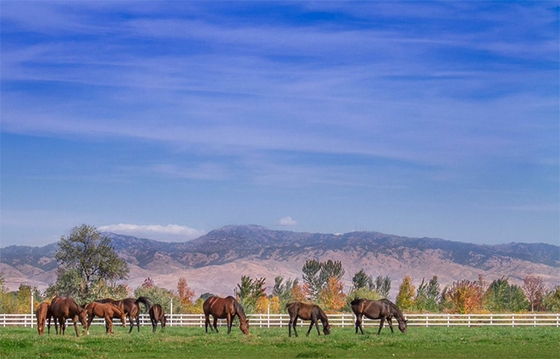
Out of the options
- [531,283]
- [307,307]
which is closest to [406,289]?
[531,283]

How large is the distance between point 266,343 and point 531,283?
10179 cm

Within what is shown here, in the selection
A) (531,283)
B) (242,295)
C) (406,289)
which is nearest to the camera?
(242,295)

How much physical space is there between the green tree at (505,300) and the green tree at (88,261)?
4535cm

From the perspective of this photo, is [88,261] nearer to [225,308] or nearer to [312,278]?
[225,308]

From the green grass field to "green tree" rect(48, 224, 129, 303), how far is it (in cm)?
3165

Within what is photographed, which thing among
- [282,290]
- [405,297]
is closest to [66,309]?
[405,297]

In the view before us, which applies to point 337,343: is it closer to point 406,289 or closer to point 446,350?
point 446,350

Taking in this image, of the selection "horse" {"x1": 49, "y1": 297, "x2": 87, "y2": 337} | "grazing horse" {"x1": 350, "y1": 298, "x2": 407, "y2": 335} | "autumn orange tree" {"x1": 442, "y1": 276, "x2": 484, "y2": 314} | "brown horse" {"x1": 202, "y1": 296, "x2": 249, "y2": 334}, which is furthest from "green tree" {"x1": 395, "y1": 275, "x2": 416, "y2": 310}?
"horse" {"x1": 49, "y1": 297, "x2": 87, "y2": 337}

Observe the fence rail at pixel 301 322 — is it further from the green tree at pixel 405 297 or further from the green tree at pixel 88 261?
the green tree at pixel 405 297

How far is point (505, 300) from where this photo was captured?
356ft

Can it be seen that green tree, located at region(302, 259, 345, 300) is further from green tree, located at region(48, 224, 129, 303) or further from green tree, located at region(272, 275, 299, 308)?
green tree, located at region(48, 224, 129, 303)

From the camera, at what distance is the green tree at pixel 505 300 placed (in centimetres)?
9505

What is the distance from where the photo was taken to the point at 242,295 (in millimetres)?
63156

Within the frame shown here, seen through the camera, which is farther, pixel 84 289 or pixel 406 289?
pixel 406 289
